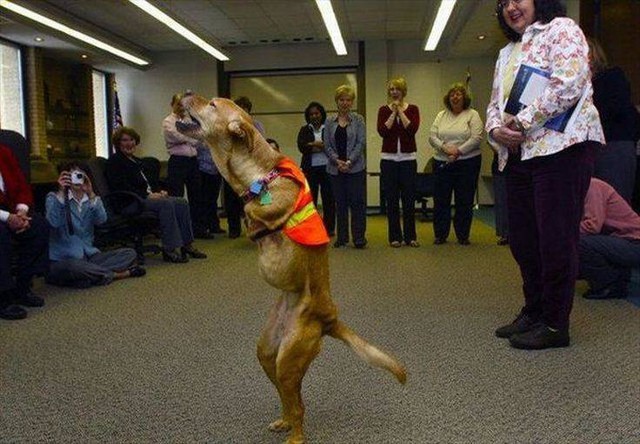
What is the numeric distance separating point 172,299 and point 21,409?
1.77 m

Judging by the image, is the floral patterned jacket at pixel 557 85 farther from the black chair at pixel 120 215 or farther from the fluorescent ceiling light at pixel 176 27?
the fluorescent ceiling light at pixel 176 27

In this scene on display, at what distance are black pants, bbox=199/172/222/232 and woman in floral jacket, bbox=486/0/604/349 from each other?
456 centimetres

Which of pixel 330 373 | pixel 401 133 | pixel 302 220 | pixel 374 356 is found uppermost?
pixel 401 133

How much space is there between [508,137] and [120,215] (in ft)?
11.9

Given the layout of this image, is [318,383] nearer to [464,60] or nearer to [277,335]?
[277,335]

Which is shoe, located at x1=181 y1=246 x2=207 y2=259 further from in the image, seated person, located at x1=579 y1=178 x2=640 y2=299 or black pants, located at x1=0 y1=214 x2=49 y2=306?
seated person, located at x1=579 y1=178 x2=640 y2=299

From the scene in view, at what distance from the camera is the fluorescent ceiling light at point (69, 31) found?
6888 millimetres

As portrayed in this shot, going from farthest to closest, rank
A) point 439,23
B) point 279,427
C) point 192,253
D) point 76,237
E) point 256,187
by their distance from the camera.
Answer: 1. point 439,23
2. point 192,253
3. point 76,237
4. point 279,427
5. point 256,187

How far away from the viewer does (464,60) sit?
10844 mm

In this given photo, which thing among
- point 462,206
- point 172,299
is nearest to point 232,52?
point 462,206

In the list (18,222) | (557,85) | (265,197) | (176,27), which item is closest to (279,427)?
(265,197)

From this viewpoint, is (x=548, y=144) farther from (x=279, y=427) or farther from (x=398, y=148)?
(x=398, y=148)

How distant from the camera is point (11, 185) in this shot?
374 centimetres

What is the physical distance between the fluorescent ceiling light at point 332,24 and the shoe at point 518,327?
5.71 metres
